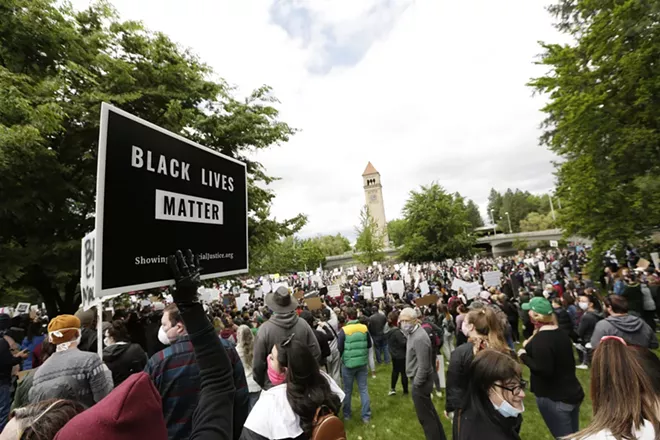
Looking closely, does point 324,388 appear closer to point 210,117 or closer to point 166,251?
point 166,251

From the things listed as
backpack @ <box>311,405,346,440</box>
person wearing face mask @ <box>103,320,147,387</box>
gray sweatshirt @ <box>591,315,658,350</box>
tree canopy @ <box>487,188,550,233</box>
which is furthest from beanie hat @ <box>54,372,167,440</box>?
tree canopy @ <box>487,188,550,233</box>

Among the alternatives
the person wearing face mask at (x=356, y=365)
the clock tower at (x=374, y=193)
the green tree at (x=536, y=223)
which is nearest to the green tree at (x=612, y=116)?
the person wearing face mask at (x=356, y=365)

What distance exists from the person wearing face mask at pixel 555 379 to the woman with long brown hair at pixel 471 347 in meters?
0.44

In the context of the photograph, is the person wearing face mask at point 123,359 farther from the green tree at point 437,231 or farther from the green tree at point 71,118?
the green tree at point 437,231

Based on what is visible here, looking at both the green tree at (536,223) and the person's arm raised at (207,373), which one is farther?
the green tree at (536,223)

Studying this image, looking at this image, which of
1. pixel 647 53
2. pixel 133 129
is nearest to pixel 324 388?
pixel 133 129

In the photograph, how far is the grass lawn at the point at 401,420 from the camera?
201 inches

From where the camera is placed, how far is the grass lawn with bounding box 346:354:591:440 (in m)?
5.11

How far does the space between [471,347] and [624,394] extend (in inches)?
64.1

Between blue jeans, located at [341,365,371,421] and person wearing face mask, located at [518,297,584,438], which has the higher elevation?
person wearing face mask, located at [518,297,584,438]

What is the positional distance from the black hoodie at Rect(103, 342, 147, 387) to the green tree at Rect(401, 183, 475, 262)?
4330 centimetres

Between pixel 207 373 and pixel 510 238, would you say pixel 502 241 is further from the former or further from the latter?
pixel 207 373

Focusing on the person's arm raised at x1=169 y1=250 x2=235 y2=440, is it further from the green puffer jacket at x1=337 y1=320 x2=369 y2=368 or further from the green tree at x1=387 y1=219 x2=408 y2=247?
the green tree at x1=387 y1=219 x2=408 y2=247

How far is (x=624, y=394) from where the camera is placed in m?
1.92
